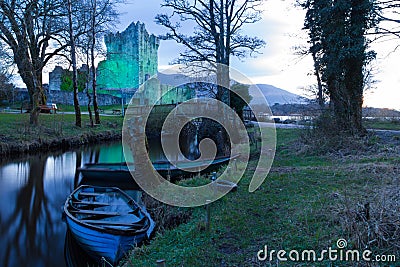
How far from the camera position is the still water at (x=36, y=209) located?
5988mm

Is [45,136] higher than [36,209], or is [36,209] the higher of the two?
[45,136]

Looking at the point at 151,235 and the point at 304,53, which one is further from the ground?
the point at 304,53

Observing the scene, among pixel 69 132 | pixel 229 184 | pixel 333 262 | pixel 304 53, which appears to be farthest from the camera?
pixel 69 132

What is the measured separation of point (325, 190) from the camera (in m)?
6.09

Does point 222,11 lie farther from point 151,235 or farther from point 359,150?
point 151,235

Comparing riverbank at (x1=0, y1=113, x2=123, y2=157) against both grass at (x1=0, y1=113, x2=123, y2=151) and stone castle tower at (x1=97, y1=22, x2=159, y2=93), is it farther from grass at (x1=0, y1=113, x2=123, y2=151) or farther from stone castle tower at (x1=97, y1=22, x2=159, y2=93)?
stone castle tower at (x1=97, y1=22, x2=159, y2=93)

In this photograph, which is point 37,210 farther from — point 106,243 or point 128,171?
point 106,243

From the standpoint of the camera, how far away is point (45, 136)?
18.3m

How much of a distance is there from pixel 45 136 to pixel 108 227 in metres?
15.2

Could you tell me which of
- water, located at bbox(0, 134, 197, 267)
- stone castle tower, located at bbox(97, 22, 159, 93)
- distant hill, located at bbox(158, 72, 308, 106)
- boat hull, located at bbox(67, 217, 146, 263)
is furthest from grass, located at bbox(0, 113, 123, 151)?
stone castle tower, located at bbox(97, 22, 159, 93)

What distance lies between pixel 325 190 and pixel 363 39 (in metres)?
8.23

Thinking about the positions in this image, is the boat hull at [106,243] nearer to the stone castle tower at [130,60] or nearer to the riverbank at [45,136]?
the riverbank at [45,136]

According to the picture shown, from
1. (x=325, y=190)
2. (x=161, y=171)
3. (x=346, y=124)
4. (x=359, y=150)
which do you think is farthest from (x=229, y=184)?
(x=346, y=124)

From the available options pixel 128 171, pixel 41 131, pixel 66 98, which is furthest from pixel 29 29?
pixel 66 98
